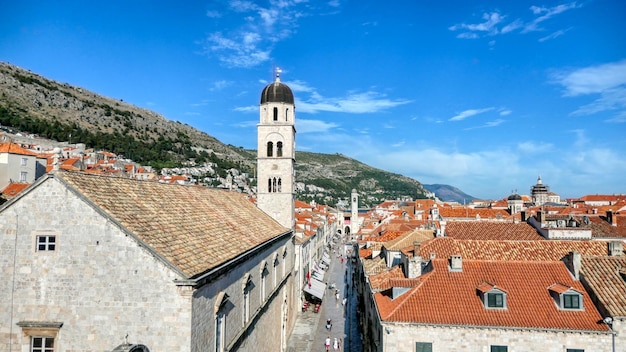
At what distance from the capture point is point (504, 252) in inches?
1110

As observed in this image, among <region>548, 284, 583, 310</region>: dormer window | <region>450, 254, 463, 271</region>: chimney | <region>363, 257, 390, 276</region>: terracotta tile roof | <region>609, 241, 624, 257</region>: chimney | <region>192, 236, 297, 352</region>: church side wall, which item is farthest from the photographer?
<region>363, 257, 390, 276</region>: terracotta tile roof

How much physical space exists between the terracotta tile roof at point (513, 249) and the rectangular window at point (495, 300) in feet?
23.6

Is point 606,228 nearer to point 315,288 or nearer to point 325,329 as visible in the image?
point 315,288

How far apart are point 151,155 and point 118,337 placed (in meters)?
142

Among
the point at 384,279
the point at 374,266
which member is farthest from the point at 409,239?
the point at 384,279

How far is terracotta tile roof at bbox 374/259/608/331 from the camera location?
63.0ft

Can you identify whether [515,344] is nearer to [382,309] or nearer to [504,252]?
[382,309]

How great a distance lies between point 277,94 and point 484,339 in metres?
24.5

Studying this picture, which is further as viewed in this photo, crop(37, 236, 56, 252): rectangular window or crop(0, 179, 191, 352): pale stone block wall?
crop(37, 236, 56, 252): rectangular window

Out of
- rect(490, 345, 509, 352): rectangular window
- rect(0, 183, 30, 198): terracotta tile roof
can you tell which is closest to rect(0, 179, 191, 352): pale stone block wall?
rect(490, 345, 509, 352): rectangular window

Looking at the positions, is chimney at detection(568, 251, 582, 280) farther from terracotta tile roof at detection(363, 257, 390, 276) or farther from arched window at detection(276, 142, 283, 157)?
arched window at detection(276, 142, 283, 157)

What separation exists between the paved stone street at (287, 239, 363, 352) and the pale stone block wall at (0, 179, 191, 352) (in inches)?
837

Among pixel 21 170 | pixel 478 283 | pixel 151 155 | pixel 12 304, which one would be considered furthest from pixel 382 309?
pixel 151 155

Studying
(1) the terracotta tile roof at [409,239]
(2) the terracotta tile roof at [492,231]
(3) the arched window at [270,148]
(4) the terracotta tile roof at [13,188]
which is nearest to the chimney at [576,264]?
(1) the terracotta tile roof at [409,239]
